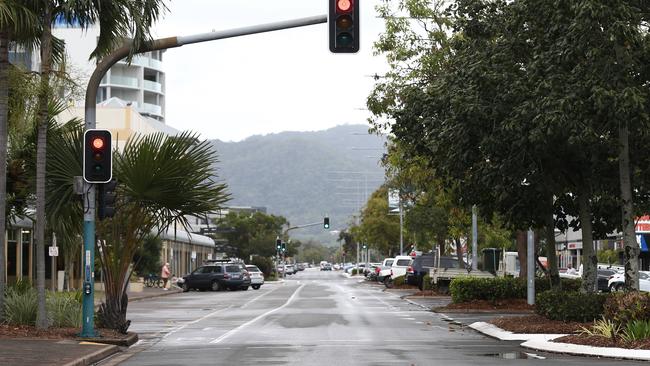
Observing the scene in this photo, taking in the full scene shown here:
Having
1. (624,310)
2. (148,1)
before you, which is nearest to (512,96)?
(624,310)

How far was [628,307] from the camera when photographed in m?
18.4

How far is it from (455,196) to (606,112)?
26.4 feet

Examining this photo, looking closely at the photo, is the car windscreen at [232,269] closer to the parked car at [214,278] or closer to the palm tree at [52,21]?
the parked car at [214,278]

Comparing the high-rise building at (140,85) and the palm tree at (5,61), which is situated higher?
the high-rise building at (140,85)

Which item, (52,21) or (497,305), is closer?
(52,21)

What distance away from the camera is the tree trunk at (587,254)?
23656mm

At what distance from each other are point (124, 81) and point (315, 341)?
105 metres

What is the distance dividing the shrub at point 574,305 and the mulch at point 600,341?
2.27 meters

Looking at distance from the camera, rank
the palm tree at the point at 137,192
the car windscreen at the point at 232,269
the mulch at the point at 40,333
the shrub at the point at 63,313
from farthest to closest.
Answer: the car windscreen at the point at 232,269, the shrub at the point at 63,313, the palm tree at the point at 137,192, the mulch at the point at 40,333

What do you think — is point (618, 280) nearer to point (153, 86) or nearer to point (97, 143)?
point (97, 143)

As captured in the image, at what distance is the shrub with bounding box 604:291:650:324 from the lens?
59.9ft

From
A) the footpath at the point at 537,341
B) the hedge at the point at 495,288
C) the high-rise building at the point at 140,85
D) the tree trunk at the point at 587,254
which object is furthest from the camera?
the high-rise building at the point at 140,85

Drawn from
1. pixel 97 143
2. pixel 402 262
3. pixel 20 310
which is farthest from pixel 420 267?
pixel 97 143

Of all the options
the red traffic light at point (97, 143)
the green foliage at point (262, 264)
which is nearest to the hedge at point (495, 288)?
the red traffic light at point (97, 143)
